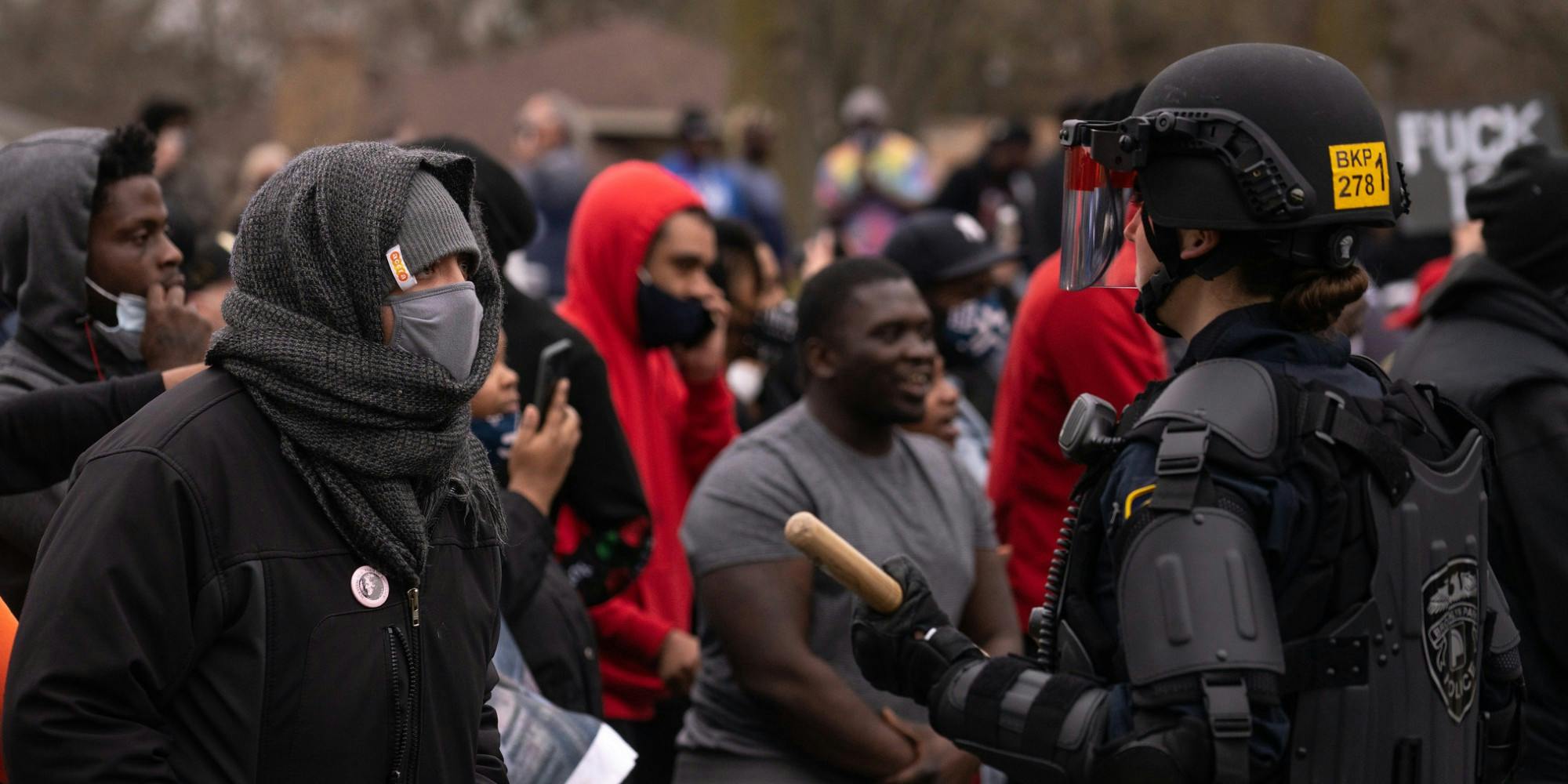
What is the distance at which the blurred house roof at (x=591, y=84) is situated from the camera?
71.5 feet

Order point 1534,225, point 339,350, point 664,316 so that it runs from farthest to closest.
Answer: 1. point 664,316
2. point 1534,225
3. point 339,350

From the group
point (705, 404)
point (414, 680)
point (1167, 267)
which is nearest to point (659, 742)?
point (705, 404)

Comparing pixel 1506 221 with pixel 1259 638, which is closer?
A: pixel 1259 638

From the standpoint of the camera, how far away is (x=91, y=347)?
362 centimetres

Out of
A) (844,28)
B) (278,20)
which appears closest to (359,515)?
(844,28)

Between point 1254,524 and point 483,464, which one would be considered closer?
point 1254,524

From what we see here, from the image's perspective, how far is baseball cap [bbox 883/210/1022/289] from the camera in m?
6.37

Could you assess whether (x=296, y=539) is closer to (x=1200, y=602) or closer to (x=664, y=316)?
(x=1200, y=602)

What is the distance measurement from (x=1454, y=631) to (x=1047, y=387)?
2.75m

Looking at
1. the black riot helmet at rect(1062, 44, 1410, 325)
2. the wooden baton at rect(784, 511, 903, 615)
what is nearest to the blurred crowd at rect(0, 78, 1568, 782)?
the wooden baton at rect(784, 511, 903, 615)

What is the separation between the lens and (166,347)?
3.64 metres

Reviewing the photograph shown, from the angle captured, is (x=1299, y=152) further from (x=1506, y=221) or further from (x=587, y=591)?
(x=587, y=591)

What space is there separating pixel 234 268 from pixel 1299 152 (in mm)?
1623

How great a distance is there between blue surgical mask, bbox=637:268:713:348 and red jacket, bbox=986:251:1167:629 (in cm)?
100
